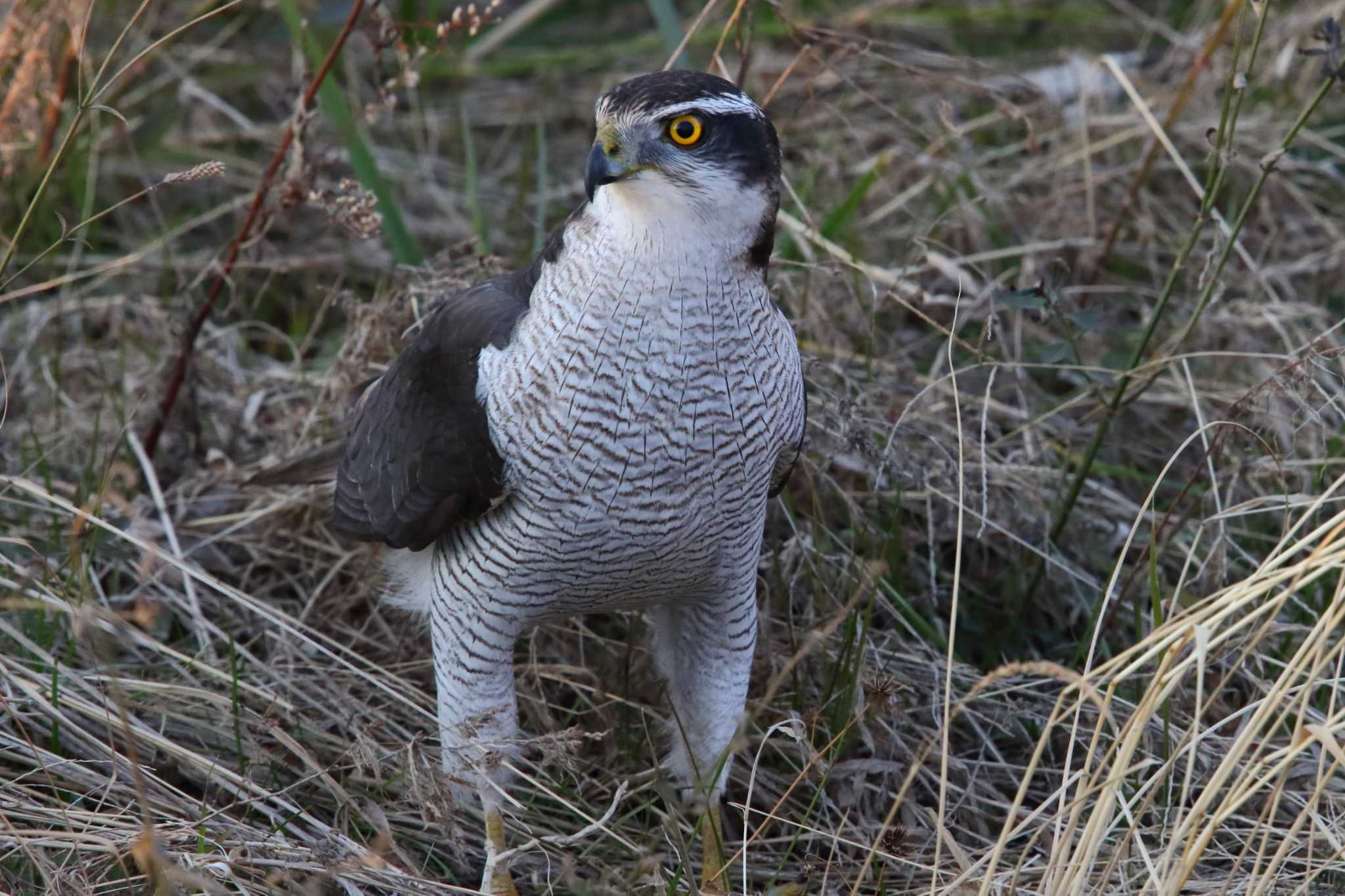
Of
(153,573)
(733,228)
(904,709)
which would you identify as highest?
(733,228)

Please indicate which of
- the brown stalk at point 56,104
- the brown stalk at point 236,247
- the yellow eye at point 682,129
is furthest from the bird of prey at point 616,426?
the brown stalk at point 56,104

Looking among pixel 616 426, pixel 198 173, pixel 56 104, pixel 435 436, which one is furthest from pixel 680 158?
pixel 56 104

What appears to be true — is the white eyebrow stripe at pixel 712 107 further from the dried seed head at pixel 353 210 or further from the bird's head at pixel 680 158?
the dried seed head at pixel 353 210

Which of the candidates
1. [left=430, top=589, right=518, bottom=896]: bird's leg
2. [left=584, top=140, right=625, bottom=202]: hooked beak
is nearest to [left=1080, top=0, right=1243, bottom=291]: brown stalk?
[left=584, top=140, right=625, bottom=202]: hooked beak

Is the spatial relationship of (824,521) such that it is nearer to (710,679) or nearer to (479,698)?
(710,679)

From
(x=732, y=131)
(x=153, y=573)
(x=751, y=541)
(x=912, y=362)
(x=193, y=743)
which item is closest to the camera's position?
(x=732, y=131)

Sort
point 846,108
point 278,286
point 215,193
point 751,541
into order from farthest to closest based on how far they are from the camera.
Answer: point 846,108 → point 215,193 → point 278,286 → point 751,541

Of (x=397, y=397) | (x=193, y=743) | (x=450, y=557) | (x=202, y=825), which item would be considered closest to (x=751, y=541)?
(x=450, y=557)

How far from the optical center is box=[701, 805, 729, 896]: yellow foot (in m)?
3.17

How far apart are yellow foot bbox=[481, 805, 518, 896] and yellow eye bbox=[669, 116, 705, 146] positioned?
157 cm

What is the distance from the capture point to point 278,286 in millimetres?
5156

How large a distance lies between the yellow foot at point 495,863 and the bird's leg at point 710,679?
1.52ft

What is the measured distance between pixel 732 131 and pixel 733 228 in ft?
0.60

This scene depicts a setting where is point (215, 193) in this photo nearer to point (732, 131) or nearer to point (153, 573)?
point (153, 573)
